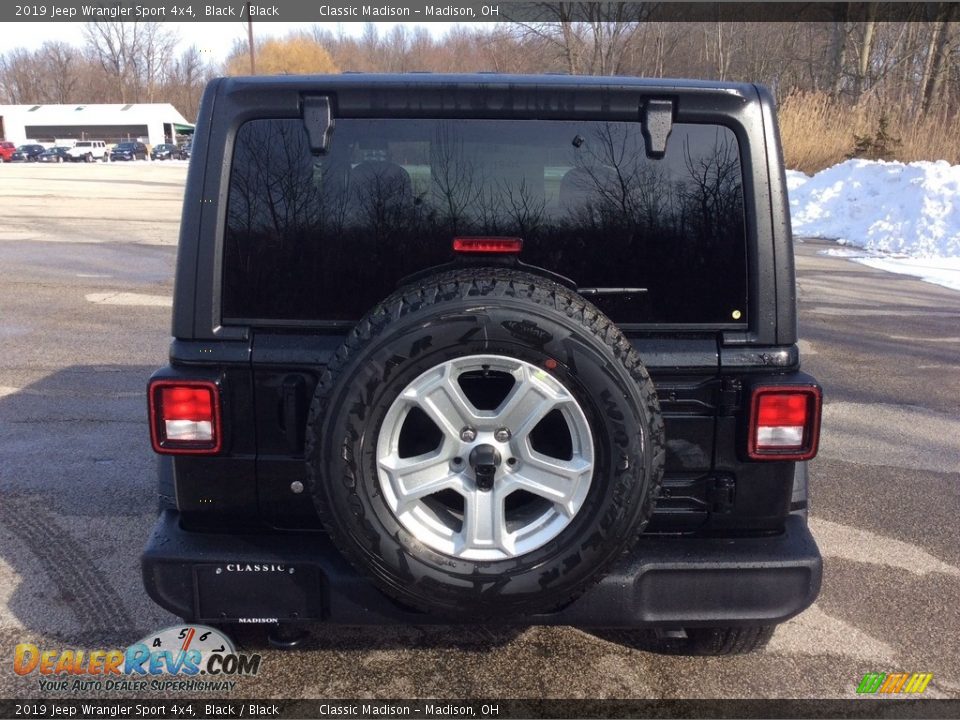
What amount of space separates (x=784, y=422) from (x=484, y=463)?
1017mm

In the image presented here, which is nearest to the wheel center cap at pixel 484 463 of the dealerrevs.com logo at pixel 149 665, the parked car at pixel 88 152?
the dealerrevs.com logo at pixel 149 665

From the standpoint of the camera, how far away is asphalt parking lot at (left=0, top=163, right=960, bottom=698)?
3053 millimetres

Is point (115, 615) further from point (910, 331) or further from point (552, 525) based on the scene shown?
point (910, 331)

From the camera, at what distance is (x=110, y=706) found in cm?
286

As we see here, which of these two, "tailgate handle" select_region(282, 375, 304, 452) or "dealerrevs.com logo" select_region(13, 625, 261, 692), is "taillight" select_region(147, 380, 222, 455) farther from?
"dealerrevs.com logo" select_region(13, 625, 261, 692)

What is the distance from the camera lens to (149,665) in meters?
3.08

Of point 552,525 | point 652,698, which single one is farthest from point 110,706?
point 652,698

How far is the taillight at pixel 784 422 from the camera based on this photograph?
8.65ft

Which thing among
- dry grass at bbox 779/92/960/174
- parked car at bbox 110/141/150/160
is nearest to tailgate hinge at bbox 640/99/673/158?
dry grass at bbox 779/92/960/174

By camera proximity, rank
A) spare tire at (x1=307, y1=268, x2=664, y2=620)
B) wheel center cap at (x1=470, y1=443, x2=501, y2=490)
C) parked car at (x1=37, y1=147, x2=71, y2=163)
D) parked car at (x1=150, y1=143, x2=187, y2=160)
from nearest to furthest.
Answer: spare tire at (x1=307, y1=268, x2=664, y2=620)
wheel center cap at (x1=470, y1=443, x2=501, y2=490)
parked car at (x1=37, y1=147, x2=71, y2=163)
parked car at (x1=150, y1=143, x2=187, y2=160)

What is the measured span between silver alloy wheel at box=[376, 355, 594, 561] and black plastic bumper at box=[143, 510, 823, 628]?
315mm

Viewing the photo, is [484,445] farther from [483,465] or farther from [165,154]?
[165,154]

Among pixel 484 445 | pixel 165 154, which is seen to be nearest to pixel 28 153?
pixel 165 154

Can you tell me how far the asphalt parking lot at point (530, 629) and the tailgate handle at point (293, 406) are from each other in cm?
100
